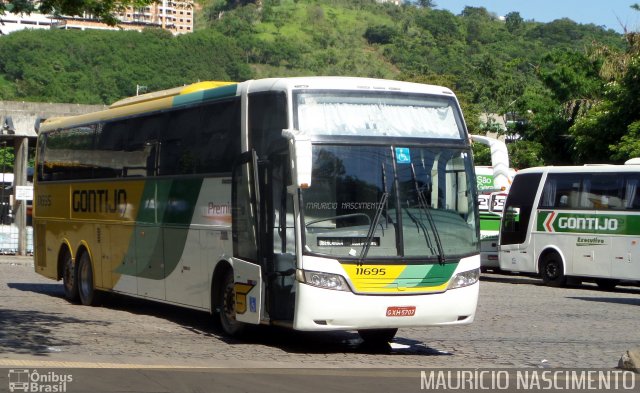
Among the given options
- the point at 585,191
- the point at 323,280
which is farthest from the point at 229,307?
the point at 585,191

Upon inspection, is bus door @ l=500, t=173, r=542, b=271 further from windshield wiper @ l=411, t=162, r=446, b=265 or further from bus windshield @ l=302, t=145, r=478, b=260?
windshield wiper @ l=411, t=162, r=446, b=265

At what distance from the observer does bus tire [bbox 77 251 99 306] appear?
19.4 meters

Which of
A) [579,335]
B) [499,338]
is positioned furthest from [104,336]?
[579,335]

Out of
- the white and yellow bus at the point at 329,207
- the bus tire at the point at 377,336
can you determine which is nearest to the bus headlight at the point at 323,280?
the white and yellow bus at the point at 329,207

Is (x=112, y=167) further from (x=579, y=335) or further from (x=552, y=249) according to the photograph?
(x=552, y=249)

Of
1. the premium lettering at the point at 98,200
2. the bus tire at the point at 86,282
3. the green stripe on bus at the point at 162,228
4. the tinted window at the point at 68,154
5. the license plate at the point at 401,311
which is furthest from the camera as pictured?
the tinted window at the point at 68,154

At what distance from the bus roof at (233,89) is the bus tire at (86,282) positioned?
2558mm

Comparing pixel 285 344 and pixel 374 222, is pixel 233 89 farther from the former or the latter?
pixel 285 344

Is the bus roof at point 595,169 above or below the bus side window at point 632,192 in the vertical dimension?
above

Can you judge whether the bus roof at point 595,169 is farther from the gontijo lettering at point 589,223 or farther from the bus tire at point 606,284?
the bus tire at point 606,284

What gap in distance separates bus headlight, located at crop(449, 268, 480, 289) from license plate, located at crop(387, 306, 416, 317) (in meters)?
0.62

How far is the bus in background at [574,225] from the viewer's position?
2689 centimetres

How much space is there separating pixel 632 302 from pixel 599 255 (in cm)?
439

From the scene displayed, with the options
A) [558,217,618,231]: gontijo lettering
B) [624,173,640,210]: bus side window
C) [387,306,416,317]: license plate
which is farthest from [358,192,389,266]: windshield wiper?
[558,217,618,231]: gontijo lettering
